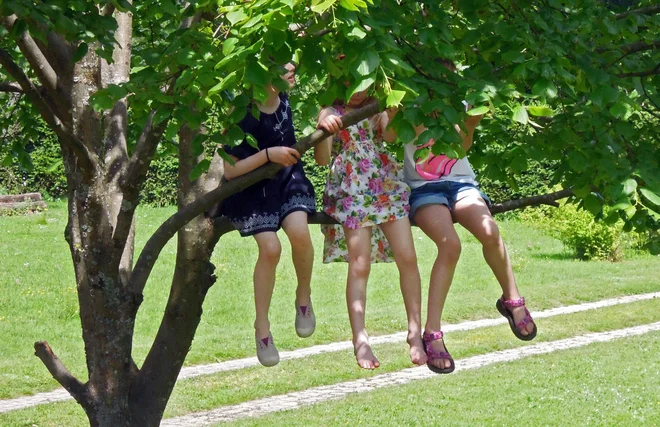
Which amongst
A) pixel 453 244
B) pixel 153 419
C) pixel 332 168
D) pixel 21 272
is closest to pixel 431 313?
pixel 453 244

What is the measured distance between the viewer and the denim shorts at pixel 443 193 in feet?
15.3

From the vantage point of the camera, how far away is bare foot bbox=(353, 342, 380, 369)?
4.48m

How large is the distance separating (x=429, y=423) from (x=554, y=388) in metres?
1.83

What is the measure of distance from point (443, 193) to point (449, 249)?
0.28m

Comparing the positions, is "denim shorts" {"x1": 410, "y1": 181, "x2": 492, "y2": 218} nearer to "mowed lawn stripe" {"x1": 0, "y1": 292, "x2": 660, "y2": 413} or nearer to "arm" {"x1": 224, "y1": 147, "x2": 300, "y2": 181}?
"arm" {"x1": 224, "y1": 147, "x2": 300, "y2": 181}

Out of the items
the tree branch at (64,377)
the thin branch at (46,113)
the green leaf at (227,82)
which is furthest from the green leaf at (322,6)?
the tree branch at (64,377)

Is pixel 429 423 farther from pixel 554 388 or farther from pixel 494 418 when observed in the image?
pixel 554 388

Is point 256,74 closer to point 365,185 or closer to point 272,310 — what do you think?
point 365,185

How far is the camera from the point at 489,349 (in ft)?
38.0

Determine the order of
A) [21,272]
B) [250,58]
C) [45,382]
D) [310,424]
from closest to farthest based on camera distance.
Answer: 1. [250,58]
2. [310,424]
3. [45,382]
4. [21,272]

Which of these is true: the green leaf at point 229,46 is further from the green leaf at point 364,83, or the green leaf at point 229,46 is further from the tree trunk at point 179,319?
the tree trunk at point 179,319

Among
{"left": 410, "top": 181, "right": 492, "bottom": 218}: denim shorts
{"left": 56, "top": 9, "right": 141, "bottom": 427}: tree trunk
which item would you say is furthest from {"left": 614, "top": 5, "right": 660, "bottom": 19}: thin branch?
{"left": 56, "top": 9, "right": 141, "bottom": 427}: tree trunk

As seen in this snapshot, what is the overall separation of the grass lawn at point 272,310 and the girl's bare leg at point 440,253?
4.28 m

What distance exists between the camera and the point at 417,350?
4520 millimetres
